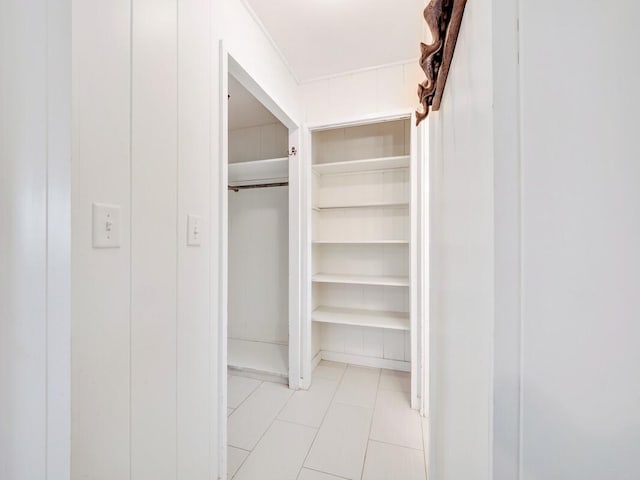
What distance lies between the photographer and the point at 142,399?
786 millimetres

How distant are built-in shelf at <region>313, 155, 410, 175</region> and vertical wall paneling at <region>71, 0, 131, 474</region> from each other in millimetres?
1531

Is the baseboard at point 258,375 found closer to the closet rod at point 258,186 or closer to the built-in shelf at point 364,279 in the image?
the built-in shelf at point 364,279

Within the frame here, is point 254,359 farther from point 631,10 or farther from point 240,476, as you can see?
point 631,10

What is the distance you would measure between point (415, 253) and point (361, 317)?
74 centimetres

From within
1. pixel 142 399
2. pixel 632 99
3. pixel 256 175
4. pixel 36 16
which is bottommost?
pixel 142 399

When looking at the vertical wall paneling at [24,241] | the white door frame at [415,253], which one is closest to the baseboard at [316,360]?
the white door frame at [415,253]

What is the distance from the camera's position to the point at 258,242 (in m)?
2.63

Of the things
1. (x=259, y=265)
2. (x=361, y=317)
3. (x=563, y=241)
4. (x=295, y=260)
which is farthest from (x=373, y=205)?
(x=563, y=241)

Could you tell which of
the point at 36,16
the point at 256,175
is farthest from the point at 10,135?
the point at 256,175

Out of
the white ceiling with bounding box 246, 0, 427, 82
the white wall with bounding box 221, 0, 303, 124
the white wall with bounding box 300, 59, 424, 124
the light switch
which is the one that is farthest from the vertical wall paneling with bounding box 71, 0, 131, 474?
the white wall with bounding box 300, 59, 424, 124

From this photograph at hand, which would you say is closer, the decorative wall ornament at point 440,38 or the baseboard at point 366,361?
the decorative wall ornament at point 440,38

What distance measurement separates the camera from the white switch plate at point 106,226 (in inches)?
26.2

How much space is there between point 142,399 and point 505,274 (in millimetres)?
1003

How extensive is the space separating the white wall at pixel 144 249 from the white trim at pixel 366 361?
143 cm
